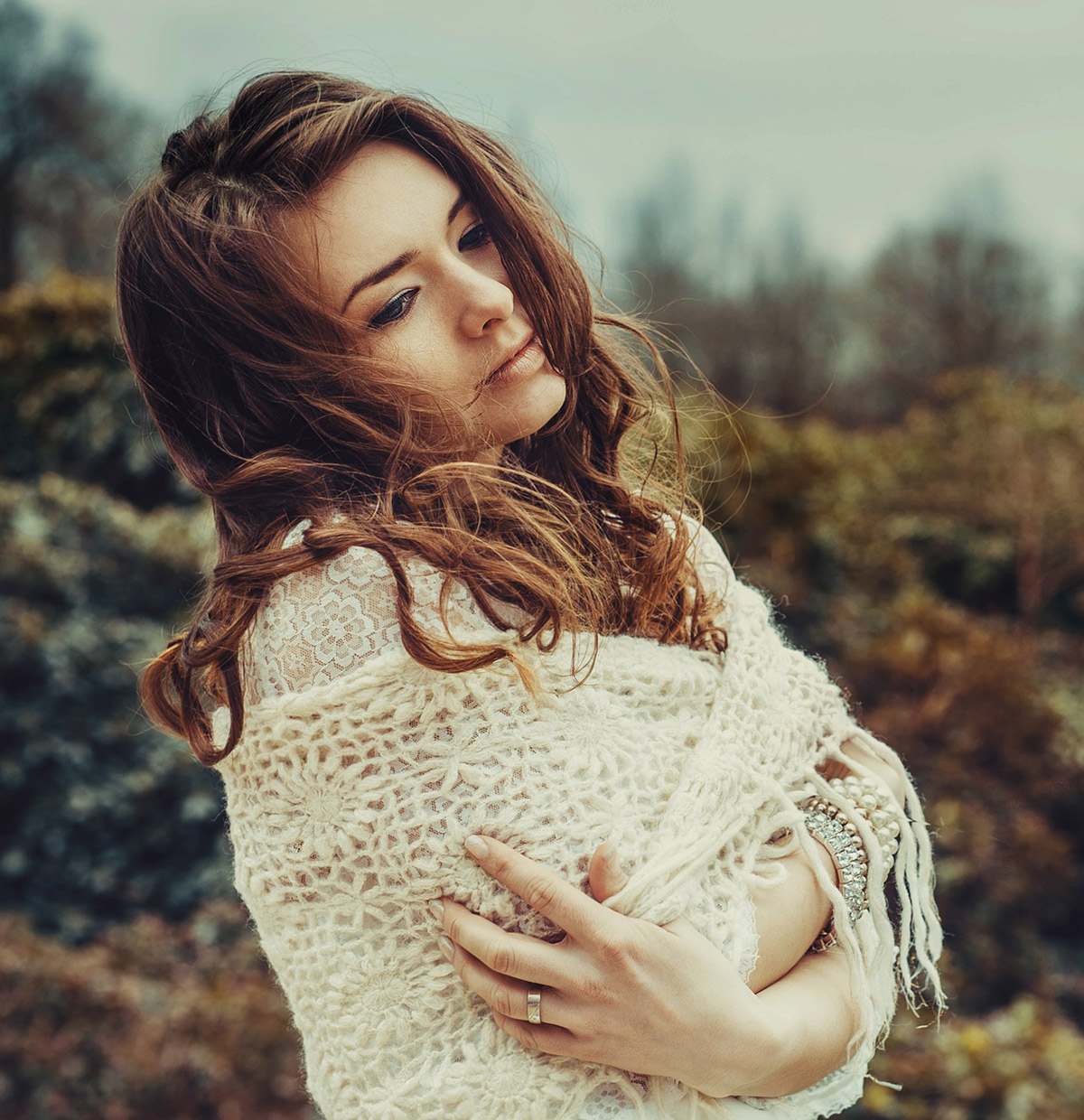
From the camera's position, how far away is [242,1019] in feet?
10.6

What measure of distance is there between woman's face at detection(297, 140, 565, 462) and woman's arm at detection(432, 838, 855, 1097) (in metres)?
0.58

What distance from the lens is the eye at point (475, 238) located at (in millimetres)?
1373

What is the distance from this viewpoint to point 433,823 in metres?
1.06

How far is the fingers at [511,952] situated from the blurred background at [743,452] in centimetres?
98

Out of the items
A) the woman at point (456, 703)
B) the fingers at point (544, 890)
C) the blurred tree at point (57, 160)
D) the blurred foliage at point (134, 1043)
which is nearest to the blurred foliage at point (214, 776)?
the blurred foliage at point (134, 1043)

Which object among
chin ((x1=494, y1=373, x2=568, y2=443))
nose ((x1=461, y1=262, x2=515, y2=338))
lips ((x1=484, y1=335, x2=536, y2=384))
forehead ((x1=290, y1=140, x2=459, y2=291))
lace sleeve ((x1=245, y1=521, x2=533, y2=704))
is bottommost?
lace sleeve ((x1=245, y1=521, x2=533, y2=704))

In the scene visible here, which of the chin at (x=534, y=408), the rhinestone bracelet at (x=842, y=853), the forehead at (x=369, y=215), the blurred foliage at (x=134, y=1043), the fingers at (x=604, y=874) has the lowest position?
the blurred foliage at (x=134, y=1043)

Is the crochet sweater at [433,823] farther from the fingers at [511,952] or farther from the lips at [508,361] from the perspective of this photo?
the lips at [508,361]

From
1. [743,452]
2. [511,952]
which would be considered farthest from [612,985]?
[743,452]

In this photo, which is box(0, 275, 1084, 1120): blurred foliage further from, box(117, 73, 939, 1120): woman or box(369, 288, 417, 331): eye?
box(369, 288, 417, 331): eye

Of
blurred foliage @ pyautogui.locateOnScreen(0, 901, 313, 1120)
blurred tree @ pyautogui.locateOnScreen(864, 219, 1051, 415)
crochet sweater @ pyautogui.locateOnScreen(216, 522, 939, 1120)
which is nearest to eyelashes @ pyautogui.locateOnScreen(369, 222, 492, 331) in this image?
crochet sweater @ pyautogui.locateOnScreen(216, 522, 939, 1120)

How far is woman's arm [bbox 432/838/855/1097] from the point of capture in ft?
3.39

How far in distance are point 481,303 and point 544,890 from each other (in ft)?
2.32

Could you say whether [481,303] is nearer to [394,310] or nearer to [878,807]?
[394,310]
